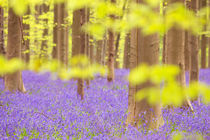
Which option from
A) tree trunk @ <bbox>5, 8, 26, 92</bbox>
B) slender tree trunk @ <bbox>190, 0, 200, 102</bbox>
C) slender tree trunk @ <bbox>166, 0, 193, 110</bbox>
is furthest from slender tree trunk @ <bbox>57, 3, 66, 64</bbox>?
slender tree trunk @ <bbox>166, 0, 193, 110</bbox>

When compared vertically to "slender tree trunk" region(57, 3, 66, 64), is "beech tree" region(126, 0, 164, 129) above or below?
below

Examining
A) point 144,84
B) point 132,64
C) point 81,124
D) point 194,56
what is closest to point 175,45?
point 194,56

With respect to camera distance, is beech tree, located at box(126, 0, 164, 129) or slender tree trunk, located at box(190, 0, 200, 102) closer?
beech tree, located at box(126, 0, 164, 129)

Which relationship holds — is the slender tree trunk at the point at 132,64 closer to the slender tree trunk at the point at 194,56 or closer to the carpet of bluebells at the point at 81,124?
the carpet of bluebells at the point at 81,124

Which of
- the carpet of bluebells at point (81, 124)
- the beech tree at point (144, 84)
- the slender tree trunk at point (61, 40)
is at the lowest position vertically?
the carpet of bluebells at point (81, 124)

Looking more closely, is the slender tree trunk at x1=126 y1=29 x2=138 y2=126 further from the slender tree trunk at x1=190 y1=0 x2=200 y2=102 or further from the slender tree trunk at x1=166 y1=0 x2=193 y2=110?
the slender tree trunk at x1=190 y1=0 x2=200 y2=102

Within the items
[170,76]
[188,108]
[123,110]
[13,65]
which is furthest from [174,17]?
[188,108]

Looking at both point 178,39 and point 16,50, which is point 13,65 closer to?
point 178,39

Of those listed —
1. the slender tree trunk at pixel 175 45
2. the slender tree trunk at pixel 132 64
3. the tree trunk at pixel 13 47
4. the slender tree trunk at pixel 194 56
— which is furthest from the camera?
the tree trunk at pixel 13 47

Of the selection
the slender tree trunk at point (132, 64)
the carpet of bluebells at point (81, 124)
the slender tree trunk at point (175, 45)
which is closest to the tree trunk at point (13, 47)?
the carpet of bluebells at point (81, 124)

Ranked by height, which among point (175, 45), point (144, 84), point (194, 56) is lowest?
point (144, 84)

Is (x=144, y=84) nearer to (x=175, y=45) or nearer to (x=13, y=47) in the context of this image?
(x=175, y=45)

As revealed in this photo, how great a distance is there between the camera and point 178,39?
676 centimetres

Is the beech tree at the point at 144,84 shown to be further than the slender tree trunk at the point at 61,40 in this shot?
No
